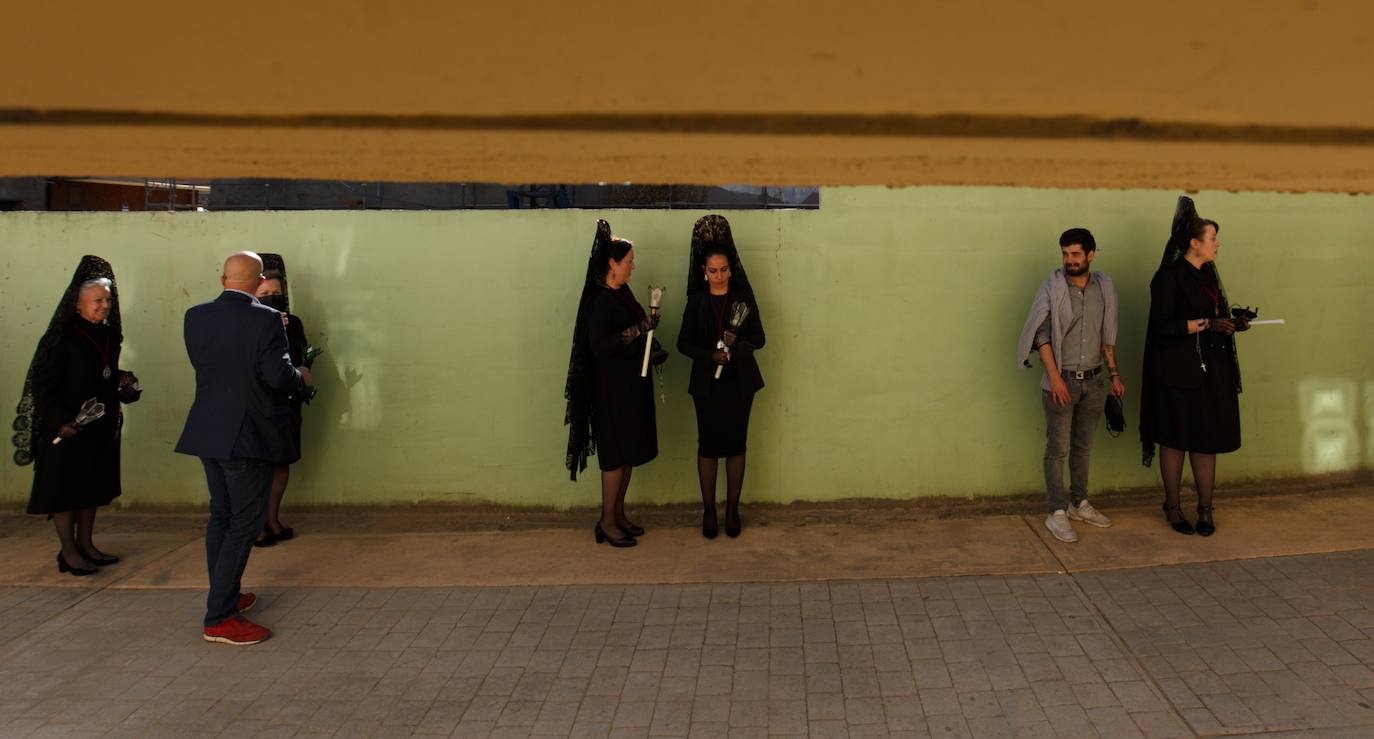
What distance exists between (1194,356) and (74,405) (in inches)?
247

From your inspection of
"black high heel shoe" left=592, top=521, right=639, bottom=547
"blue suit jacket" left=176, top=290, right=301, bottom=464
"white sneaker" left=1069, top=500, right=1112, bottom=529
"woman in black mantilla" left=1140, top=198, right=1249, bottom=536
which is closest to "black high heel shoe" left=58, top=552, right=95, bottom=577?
"blue suit jacket" left=176, top=290, right=301, bottom=464

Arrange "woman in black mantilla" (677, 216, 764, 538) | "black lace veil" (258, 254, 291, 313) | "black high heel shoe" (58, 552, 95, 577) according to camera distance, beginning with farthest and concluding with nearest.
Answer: "black lace veil" (258, 254, 291, 313), "woman in black mantilla" (677, 216, 764, 538), "black high heel shoe" (58, 552, 95, 577)

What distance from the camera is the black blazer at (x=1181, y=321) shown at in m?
4.79

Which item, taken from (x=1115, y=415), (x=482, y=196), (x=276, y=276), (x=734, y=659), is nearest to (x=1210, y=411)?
(x=1115, y=415)

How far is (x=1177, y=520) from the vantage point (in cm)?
504

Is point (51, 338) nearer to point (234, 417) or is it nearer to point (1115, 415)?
point (234, 417)

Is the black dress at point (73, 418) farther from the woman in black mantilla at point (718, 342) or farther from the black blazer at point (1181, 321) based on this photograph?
the black blazer at point (1181, 321)

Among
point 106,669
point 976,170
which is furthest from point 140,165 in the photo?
point 106,669

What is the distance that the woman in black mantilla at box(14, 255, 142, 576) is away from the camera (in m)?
4.45

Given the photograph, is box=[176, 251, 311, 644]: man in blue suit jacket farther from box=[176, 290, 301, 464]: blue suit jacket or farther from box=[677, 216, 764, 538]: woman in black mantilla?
box=[677, 216, 764, 538]: woman in black mantilla

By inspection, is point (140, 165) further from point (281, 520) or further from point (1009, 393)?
point (1009, 393)

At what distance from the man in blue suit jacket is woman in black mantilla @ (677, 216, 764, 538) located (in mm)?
2234

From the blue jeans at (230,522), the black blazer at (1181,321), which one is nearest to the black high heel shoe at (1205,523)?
the black blazer at (1181,321)

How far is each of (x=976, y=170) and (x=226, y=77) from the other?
4.55ft
